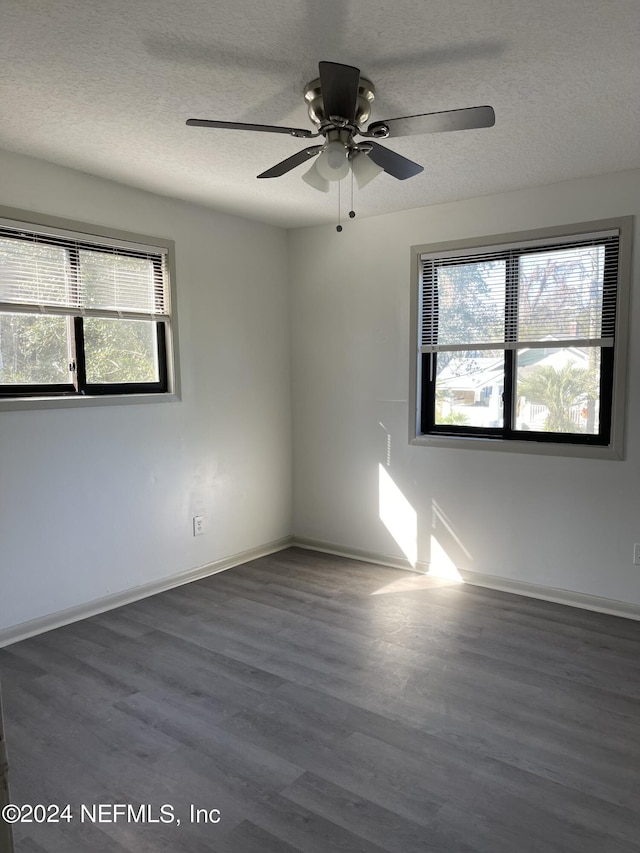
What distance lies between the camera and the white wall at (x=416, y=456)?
342 cm

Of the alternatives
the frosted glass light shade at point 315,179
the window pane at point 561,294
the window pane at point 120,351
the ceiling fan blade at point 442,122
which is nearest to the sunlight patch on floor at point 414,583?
the window pane at point 561,294

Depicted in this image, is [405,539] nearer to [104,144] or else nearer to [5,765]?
[104,144]

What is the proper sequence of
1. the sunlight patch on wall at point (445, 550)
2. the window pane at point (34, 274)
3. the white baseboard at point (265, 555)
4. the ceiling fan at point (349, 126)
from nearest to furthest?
the ceiling fan at point (349, 126) → the window pane at point (34, 274) → the white baseboard at point (265, 555) → the sunlight patch on wall at point (445, 550)

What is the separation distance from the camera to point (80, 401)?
10.9 ft

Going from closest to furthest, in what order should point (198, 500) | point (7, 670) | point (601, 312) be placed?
point (7, 670) → point (601, 312) → point (198, 500)

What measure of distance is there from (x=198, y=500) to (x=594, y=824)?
291cm

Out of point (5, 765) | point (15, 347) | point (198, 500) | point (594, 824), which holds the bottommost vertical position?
point (594, 824)

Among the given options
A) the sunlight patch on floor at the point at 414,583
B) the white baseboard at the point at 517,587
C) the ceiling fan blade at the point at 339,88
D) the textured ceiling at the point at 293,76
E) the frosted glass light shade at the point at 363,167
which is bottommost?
the sunlight patch on floor at the point at 414,583

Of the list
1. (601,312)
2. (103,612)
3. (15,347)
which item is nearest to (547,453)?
(601,312)

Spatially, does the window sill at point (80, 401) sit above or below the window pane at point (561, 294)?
below

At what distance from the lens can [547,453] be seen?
3.61 meters

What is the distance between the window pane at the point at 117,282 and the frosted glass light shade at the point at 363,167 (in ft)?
5.69

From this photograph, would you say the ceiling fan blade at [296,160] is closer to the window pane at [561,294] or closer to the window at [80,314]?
the window at [80,314]

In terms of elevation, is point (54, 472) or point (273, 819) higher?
point (54, 472)
